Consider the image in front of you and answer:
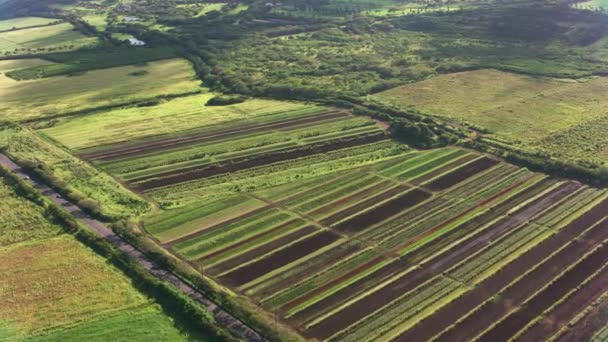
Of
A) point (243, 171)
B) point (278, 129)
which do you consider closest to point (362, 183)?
point (243, 171)

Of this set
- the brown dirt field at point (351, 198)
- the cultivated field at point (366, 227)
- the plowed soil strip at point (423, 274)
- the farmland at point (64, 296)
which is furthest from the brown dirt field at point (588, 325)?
the farmland at point (64, 296)

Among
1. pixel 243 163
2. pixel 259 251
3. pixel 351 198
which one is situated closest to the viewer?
pixel 259 251

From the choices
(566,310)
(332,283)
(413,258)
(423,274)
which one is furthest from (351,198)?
(566,310)

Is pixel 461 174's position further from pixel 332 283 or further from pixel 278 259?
pixel 278 259

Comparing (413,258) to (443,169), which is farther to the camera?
(443,169)

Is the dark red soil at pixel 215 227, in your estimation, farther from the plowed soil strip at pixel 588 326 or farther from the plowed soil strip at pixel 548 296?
the plowed soil strip at pixel 588 326

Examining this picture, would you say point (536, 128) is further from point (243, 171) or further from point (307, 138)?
point (243, 171)
